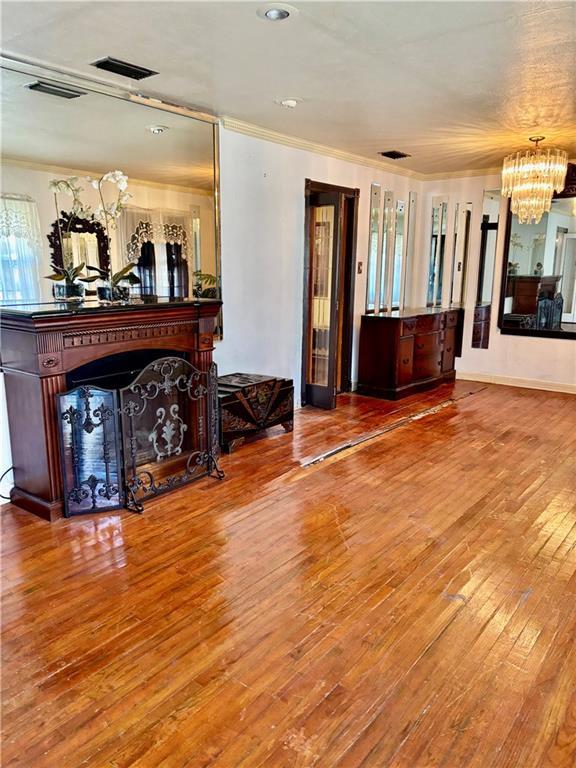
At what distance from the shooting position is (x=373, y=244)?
6555mm

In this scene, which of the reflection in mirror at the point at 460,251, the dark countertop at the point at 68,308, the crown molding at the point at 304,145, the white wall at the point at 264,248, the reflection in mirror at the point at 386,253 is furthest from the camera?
the reflection in mirror at the point at 460,251

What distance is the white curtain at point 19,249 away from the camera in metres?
3.24

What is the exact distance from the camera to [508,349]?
710 centimetres

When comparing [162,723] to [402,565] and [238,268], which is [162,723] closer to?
[402,565]

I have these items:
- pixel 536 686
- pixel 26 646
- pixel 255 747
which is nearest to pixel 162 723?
pixel 255 747

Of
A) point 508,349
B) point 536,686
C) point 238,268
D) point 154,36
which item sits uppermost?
point 154,36

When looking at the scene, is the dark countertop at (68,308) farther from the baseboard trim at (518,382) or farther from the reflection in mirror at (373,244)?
the baseboard trim at (518,382)

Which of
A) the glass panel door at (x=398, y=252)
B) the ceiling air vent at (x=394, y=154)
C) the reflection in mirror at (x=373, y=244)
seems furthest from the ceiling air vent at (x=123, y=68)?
the glass panel door at (x=398, y=252)

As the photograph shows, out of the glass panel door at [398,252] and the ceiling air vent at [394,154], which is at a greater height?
the ceiling air vent at [394,154]

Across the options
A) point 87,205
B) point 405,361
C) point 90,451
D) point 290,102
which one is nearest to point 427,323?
point 405,361

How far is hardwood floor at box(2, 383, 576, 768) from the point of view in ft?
5.78

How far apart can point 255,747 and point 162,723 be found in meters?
0.32

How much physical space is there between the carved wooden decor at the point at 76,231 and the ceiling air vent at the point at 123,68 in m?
0.90

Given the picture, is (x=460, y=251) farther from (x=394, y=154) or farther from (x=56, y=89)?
(x=56, y=89)
